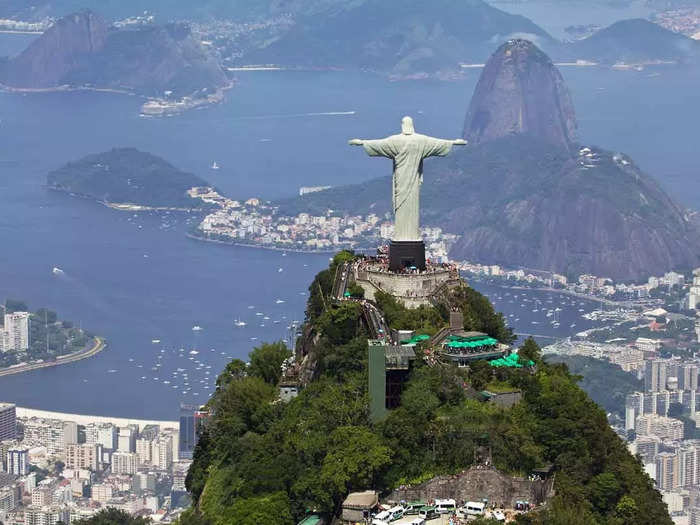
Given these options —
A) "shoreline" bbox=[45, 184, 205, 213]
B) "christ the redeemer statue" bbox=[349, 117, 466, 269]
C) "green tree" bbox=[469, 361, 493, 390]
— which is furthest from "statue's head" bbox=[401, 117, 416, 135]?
"shoreline" bbox=[45, 184, 205, 213]

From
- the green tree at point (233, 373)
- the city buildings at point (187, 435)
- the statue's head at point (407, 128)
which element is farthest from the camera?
the city buildings at point (187, 435)

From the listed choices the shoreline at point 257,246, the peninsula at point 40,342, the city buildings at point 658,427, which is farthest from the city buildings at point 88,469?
the shoreline at point 257,246

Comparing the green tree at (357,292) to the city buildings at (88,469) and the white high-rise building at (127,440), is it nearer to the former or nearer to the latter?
the city buildings at (88,469)

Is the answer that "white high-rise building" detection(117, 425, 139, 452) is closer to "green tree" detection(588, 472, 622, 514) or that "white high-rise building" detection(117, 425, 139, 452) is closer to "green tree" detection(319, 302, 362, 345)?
"green tree" detection(319, 302, 362, 345)

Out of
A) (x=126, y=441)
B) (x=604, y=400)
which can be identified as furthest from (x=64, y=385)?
(x=604, y=400)

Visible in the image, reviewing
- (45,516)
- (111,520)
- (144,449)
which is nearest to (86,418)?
(144,449)

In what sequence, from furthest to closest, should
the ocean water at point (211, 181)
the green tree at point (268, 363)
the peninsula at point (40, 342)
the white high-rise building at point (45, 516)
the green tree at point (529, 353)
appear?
the peninsula at point (40, 342)
the ocean water at point (211, 181)
the white high-rise building at point (45, 516)
the green tree at point (268, 363)
the green tree at point (529, 353)

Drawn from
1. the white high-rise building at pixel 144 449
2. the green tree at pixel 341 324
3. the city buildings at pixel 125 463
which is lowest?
the city buildings at pixel 125 463
